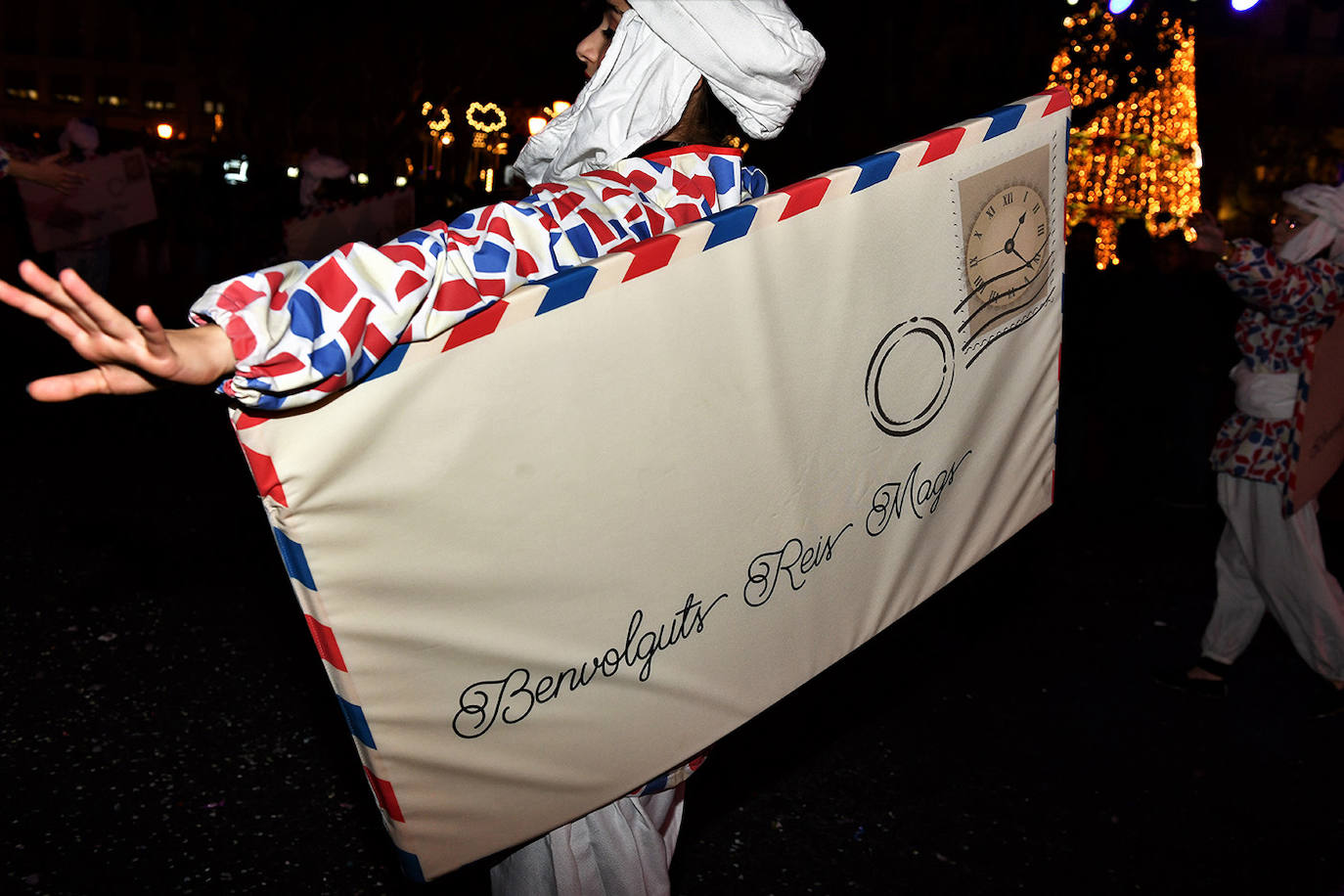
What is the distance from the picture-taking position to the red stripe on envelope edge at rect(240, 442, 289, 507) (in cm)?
130

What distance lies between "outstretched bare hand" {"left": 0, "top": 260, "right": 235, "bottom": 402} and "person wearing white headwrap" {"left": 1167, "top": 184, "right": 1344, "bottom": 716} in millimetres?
3603

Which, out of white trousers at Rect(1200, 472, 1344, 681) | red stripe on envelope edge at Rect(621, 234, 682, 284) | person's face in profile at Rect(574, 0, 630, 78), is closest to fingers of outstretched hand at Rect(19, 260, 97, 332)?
red stripe on envelope edge at Rect(621, 234, 682, 284)

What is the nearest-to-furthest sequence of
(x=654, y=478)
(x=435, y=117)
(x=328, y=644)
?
(x=328, y=644) → (x=654, y=478) → (x=435, y=117)

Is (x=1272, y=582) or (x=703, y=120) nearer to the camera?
(x=703, y=120)

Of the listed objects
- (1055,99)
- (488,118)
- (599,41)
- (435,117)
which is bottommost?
(488,118)

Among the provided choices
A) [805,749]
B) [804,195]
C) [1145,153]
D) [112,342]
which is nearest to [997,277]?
[804,195]

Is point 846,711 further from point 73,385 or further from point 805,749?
point 73,385

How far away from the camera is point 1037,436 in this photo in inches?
82.3

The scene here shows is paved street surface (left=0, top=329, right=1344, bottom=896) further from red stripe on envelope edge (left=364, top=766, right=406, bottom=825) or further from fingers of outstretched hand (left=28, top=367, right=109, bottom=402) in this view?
fingers of outstretched hand (left=28, top=367, right=109, bottom=402)

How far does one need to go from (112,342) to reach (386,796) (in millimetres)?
702

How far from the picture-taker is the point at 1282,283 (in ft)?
12.4

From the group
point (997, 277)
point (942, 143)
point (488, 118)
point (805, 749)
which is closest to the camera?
point (942, 143)

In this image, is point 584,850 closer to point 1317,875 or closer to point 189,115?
point 1317,875

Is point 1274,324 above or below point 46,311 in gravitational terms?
below
